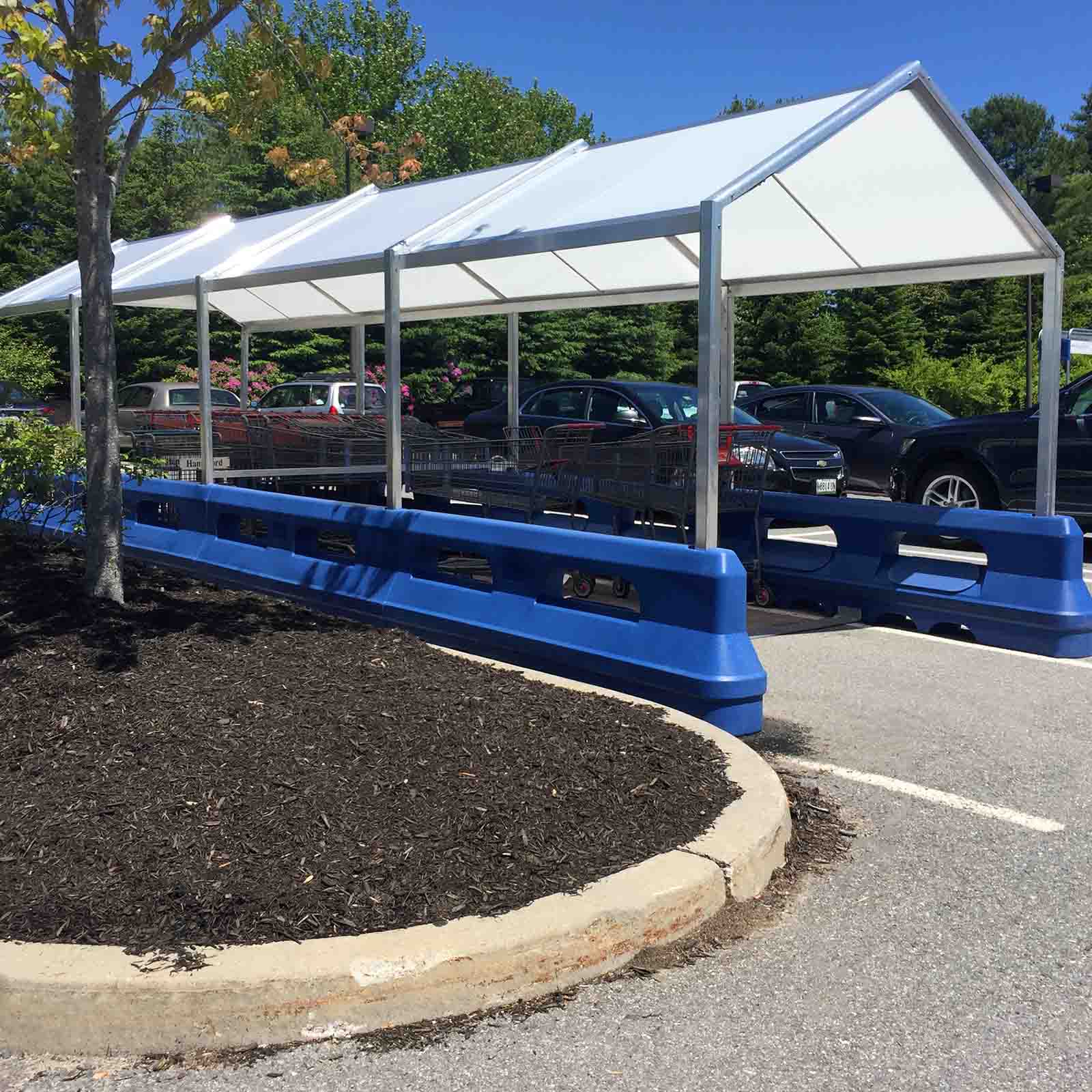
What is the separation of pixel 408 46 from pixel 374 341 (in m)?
29.1

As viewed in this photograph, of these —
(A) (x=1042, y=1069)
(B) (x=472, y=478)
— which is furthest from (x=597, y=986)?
(B) (x=472, y=478)

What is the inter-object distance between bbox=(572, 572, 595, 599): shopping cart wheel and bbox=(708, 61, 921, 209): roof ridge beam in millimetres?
3928

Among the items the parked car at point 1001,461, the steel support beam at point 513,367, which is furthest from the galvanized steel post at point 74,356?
the parked car at point 1001,461

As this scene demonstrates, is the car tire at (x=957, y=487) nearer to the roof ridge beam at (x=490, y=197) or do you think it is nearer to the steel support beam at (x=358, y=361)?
the roof ridge beam at (x=490, y=197)

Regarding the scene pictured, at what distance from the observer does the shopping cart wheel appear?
954 centimetres

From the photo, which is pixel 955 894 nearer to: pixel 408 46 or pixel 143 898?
pixel 143 898

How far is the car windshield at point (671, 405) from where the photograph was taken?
14.4 metres

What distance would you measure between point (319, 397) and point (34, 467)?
1295 cm

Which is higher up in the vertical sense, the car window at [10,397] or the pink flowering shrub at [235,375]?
the pink flowering shrub at [235,375]

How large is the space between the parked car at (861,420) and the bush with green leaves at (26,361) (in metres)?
21.2

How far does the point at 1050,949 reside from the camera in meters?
3.72

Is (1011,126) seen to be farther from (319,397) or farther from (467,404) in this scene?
(319,397)

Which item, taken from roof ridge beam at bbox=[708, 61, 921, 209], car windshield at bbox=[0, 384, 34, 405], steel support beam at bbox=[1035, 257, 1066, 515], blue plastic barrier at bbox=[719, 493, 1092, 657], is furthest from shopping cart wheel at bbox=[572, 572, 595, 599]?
car windshield at bbox=[0, 384, 34, 405]

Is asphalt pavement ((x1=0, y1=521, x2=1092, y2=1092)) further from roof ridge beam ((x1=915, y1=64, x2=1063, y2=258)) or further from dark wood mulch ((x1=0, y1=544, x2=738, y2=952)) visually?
roof ridge beam ((x1=915, y1=64, x2=1063, y2=258))
